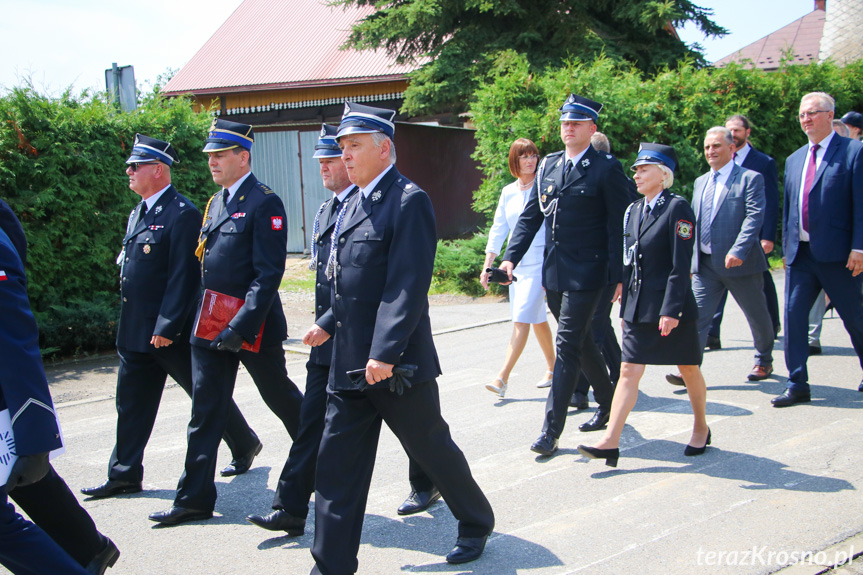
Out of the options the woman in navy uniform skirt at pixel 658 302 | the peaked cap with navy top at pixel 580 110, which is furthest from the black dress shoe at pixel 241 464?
the peaked cap with navy top at pixel 580 110

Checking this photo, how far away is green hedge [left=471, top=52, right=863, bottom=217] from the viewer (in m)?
11.9

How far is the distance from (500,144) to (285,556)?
887cm

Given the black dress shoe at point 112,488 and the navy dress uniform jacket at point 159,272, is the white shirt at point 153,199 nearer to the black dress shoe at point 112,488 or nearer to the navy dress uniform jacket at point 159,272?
the navy dress uniform jacket at point 159,272

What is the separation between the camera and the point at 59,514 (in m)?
3.43

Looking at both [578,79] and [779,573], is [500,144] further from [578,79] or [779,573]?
[779,573]

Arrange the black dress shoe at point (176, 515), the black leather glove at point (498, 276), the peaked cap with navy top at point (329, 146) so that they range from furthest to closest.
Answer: the black leather glove at point (498, 276)
the peaked cap with navy top at point (329, 146)
the black dress shoe at point (176, 515)

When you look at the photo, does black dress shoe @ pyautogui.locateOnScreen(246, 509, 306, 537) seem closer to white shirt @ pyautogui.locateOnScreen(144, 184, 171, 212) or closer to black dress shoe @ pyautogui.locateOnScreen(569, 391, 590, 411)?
white shirt @ pyautogui.locateOnScreen(144, 184, 171, 212)

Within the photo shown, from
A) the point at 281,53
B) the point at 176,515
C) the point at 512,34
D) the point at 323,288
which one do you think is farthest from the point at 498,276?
the point at 281,53

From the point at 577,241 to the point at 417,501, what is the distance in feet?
6.41

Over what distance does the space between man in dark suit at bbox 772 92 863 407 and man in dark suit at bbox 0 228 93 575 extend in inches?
199

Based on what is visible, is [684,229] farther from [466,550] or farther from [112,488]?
[112,488]

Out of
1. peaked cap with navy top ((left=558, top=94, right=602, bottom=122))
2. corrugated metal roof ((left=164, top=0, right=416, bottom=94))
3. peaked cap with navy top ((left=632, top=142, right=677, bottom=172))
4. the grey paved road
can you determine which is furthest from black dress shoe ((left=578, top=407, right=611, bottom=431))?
corrugated metal roof ((left=164, top=0, right=416, bottom=94))

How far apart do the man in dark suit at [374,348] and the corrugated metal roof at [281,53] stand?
1746 centimetres

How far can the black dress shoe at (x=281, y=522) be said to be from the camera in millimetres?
4039
